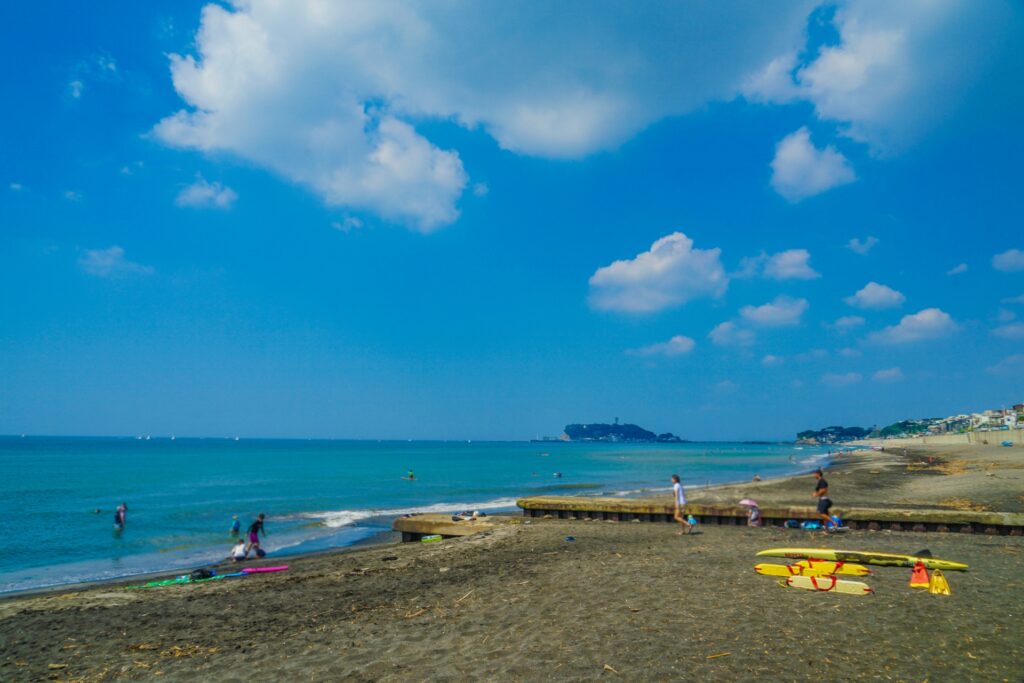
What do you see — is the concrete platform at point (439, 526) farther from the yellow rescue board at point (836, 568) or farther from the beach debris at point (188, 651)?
the beach debris at point (188, 651)

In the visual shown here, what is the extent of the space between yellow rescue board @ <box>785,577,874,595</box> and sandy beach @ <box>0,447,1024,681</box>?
0.25 metres

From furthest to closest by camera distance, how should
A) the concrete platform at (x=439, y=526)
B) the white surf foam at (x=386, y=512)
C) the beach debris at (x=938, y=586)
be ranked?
1. the white surf foam at (x=386, y=512)
2. the concrete platform at (x=439, y=526)
3. the beach debris at (x=938, y=586)

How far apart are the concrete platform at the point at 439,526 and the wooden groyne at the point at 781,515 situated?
346 centimetres

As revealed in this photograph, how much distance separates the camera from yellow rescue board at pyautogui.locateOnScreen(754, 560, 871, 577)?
38.5ft

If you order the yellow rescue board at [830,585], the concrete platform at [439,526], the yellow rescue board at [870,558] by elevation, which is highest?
the yellow rescue board at [830,585]

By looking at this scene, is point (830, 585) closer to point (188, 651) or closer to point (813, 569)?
point (813, 569)

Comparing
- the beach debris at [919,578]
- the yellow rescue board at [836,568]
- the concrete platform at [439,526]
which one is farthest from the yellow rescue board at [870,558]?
the concrete platform at [439,526]

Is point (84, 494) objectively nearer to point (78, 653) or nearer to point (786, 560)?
point (78, 653)

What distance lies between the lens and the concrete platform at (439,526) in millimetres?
21562

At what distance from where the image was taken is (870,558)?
13.1m

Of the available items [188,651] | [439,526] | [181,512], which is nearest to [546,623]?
[188,651]

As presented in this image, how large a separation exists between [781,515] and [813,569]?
8928mm

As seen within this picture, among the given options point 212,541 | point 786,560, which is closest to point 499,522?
point 786,560

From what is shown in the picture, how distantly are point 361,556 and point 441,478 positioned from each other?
53.8 m
